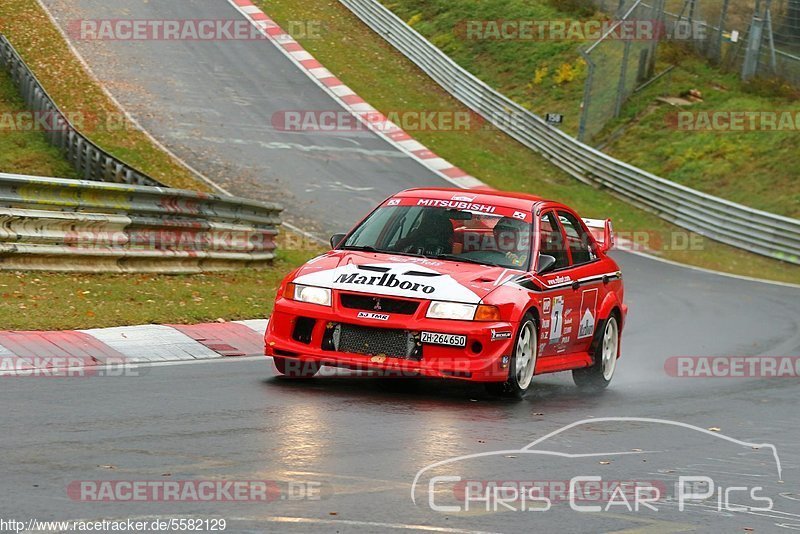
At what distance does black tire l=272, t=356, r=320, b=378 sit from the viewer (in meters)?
10.1

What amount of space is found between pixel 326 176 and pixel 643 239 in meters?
6.51

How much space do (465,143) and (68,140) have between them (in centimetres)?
1147

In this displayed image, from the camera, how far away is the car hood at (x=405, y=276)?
9.48 m

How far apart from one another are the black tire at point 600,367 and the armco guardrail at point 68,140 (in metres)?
8.68

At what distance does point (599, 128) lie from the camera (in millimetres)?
34250

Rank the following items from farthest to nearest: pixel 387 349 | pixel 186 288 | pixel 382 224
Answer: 1. pixel 186 288
2. pixel 382 224
3. pixel 387 349

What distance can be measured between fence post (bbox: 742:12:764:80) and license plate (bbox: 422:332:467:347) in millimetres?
25652

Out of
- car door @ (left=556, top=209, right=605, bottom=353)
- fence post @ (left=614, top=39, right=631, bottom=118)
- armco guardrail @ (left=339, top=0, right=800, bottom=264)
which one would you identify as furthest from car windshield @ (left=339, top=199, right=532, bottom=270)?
fence post @ (left=614, top=39, right=631, bottom=118)

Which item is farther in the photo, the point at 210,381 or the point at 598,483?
the point at 210,381

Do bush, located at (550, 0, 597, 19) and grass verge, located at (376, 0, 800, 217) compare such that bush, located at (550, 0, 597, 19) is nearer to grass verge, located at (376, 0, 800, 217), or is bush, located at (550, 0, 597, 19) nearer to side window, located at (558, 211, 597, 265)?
grass verge, located at (376, 0, 800, 217)

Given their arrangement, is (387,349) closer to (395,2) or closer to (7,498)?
(7,498)

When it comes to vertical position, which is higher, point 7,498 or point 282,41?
point 282,41

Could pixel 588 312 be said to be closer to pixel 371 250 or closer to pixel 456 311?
pixel 371 250

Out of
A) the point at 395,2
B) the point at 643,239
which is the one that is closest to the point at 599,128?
the point at 643,239
